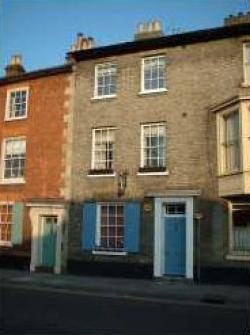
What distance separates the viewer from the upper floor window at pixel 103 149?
20797 millimetres

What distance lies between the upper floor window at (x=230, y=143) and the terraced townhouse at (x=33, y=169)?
285 inches

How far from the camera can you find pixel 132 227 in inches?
768

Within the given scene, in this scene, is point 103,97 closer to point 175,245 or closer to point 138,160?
point 138,160

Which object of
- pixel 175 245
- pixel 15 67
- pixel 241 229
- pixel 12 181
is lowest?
pixel 175 245

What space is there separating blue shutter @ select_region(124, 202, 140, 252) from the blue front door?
1.13m

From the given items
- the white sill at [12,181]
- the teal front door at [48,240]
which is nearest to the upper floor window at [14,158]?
the white sill at [12,181]

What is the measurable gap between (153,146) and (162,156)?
1.90 feet

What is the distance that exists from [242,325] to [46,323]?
406cm

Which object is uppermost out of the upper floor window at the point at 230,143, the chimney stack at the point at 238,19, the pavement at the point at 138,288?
the chimney stack at the point at 238,19

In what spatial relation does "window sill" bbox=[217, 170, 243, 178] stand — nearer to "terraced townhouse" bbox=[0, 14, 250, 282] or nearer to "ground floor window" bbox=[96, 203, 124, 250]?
"terraced townhouse" bbox=[0, 14, 250, 282]

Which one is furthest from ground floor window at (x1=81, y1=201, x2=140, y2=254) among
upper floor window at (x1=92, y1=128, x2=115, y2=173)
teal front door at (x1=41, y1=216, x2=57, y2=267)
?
teal front door at (x1=41, y1=216, x2=57, y2=267)

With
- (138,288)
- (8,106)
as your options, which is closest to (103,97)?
(8,106)

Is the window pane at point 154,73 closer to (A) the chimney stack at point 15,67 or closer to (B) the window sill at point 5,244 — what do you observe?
(A) the chimney stack at point 15,67

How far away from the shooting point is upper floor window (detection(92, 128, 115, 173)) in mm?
20797
